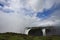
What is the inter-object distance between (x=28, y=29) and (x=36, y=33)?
12988 mm

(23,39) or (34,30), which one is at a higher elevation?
(34,30)

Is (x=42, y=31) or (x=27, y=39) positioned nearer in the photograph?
(x=27, y=39)

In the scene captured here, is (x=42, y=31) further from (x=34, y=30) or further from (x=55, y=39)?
(x=55, y=39)

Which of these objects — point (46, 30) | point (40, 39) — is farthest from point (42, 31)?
point (40, 39)

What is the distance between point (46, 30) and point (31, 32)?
68.4 feet

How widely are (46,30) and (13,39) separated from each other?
3021 inches

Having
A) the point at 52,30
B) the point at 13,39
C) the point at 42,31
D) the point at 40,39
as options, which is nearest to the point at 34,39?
the point at 40,39

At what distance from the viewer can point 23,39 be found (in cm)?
12900

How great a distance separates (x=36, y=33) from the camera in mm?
188500

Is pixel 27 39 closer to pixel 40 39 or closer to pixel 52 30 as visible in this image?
pixel 40 39

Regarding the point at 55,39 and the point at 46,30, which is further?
the point at 46,30

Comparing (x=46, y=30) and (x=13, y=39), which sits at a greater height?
(x=46, y=30)

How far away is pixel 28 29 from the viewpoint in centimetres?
19350

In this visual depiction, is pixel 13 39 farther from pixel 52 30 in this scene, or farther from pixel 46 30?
pixel 52 30
